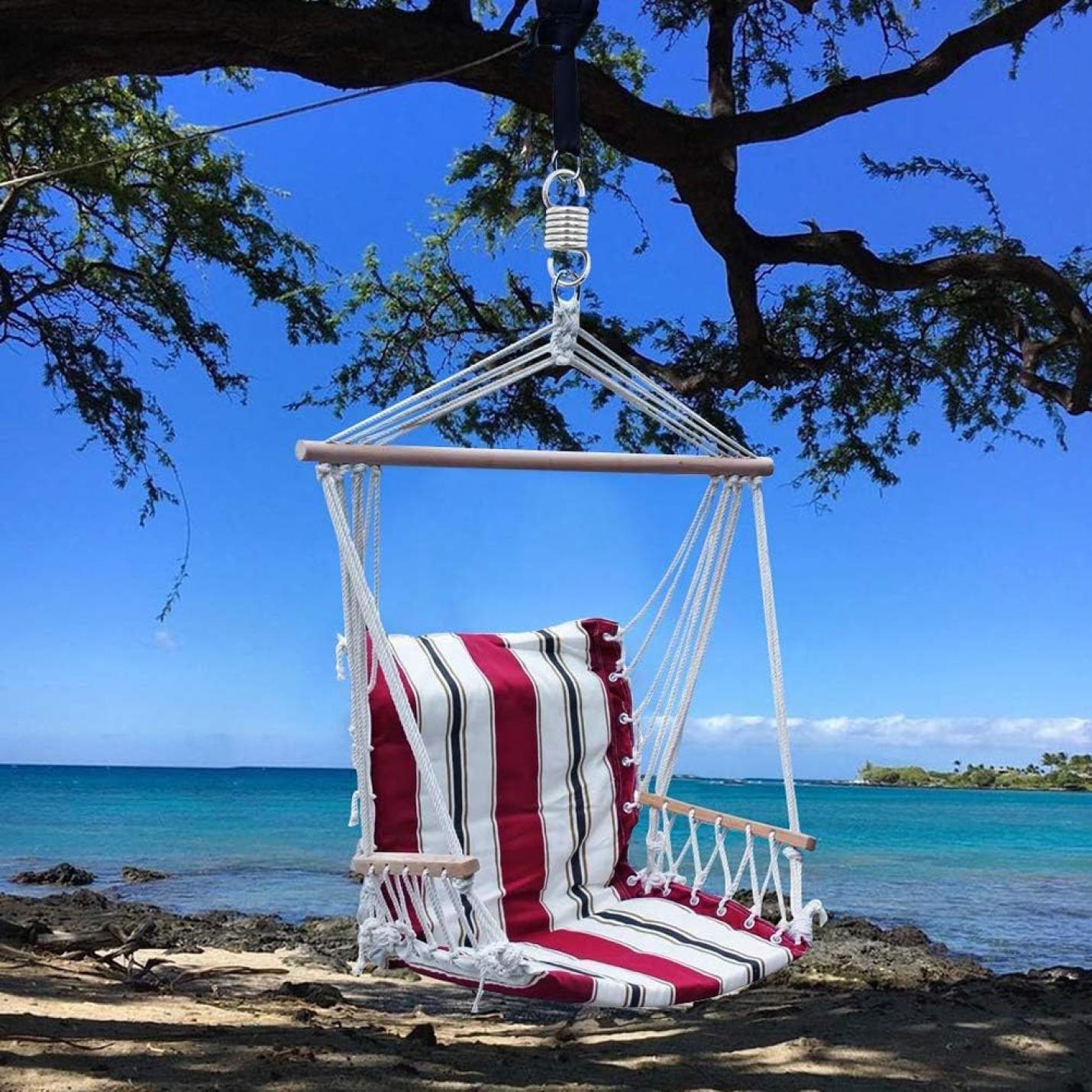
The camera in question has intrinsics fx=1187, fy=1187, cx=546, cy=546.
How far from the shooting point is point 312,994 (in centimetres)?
398

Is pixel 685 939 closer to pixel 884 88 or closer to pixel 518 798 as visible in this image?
pixel 518 798

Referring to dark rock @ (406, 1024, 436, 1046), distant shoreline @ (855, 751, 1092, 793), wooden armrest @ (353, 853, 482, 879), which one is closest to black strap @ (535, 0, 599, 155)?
wooden armrest @ (353, 853, 482, 879)

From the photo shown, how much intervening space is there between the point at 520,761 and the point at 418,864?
620mm

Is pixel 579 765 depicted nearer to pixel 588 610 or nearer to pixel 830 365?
pixel 588 610

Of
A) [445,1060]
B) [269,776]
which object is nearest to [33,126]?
[445,1060]

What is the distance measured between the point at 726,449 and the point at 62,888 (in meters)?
8.00

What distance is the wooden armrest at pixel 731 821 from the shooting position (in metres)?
2.41

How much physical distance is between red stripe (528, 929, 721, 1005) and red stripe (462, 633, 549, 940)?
81 millimetres

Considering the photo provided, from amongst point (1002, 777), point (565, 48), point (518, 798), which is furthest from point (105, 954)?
point (1002, 777)

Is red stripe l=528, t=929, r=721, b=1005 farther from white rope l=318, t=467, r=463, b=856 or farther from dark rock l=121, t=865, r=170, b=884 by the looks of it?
dark rock l=121, t=865, r=170, b=884

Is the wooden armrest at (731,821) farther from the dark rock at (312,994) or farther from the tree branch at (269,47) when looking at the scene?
the tree branch at (269,47)

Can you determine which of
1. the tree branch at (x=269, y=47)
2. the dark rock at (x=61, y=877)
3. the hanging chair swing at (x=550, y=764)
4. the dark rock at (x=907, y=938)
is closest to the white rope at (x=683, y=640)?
the hanging chair swing at (x=550, y=764)

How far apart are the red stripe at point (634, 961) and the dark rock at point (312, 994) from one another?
5.47ft

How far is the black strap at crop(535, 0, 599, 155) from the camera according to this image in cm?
236
